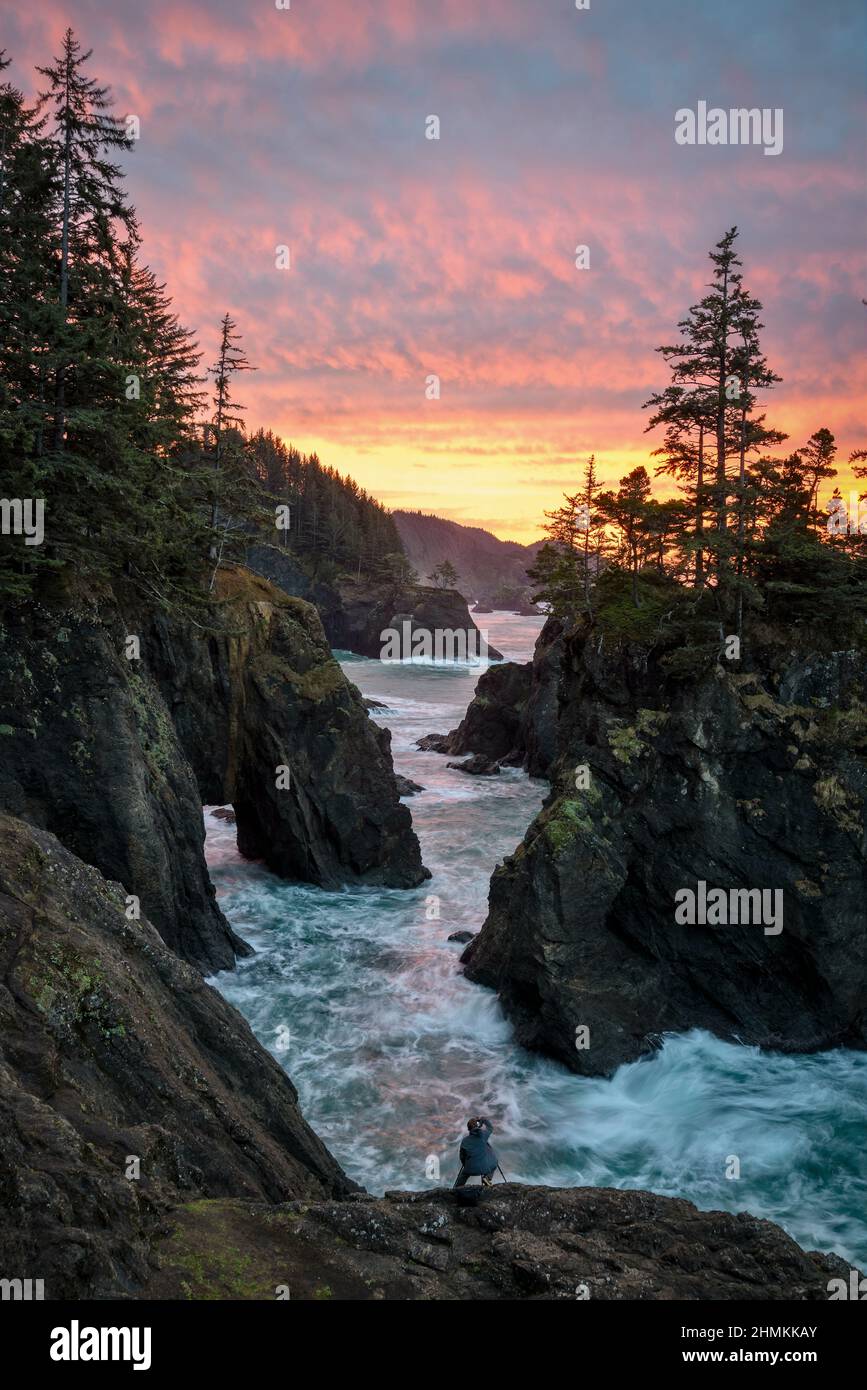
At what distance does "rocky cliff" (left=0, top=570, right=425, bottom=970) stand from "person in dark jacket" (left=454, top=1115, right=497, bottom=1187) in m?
11.7

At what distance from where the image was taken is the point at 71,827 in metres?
17.8

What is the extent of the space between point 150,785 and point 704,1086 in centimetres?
1687

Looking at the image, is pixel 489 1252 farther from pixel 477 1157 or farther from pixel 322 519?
pixel 322 519

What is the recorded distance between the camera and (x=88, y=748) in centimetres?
1791

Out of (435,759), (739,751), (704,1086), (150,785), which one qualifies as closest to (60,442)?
(150,785)

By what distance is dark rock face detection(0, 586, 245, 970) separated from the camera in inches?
672

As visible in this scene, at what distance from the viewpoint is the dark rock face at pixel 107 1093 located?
6.41 meters

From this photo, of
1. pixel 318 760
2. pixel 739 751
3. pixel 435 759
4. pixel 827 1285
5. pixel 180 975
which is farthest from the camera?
pixel 435 759

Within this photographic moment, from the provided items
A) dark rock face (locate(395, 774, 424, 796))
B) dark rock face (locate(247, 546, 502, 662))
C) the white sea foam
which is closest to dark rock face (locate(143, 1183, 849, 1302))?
the white sea foam

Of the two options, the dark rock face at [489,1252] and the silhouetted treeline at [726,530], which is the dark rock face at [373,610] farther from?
the dark rock face at [489,1252]

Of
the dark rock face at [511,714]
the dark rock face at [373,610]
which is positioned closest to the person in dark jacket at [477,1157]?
the dark rock face at [511,714]

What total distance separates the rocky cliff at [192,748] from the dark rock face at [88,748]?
33mm

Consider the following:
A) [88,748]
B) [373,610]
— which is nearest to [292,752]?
[88,748]
